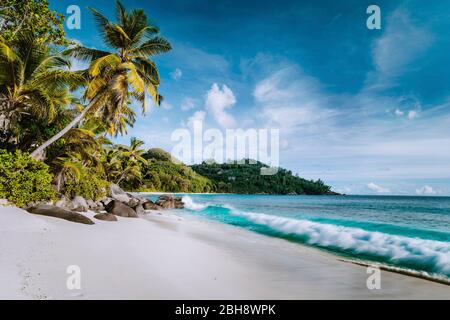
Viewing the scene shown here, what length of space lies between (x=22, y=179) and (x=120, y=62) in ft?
24.6

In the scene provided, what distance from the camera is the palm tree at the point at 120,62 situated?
1370cm

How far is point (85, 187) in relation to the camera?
18312 mm

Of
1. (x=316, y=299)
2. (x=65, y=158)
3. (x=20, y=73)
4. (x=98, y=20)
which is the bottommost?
(x=316, y=299)

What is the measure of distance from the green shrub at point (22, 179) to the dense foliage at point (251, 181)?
124m

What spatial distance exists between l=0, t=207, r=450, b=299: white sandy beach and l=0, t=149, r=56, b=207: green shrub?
11.1 feet

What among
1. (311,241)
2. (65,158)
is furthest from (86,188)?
(311,241)

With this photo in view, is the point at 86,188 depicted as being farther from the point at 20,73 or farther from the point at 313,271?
the point at 313,271

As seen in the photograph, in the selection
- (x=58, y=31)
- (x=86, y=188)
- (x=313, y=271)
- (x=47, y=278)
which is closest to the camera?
(x=47, y=278)

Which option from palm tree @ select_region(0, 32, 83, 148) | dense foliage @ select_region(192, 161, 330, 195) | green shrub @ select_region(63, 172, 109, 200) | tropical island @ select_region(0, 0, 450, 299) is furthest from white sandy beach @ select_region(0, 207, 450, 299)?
dense foliage @ select_region(192, 161, 330, 195)

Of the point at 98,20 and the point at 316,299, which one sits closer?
the point at 316,299

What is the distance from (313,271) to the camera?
6609 mm

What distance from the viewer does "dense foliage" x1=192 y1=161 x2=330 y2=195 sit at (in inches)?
5812

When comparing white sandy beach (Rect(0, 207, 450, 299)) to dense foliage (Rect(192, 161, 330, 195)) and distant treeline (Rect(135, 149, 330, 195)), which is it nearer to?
distant treeline (Rect(135, 149, 330, 195))
